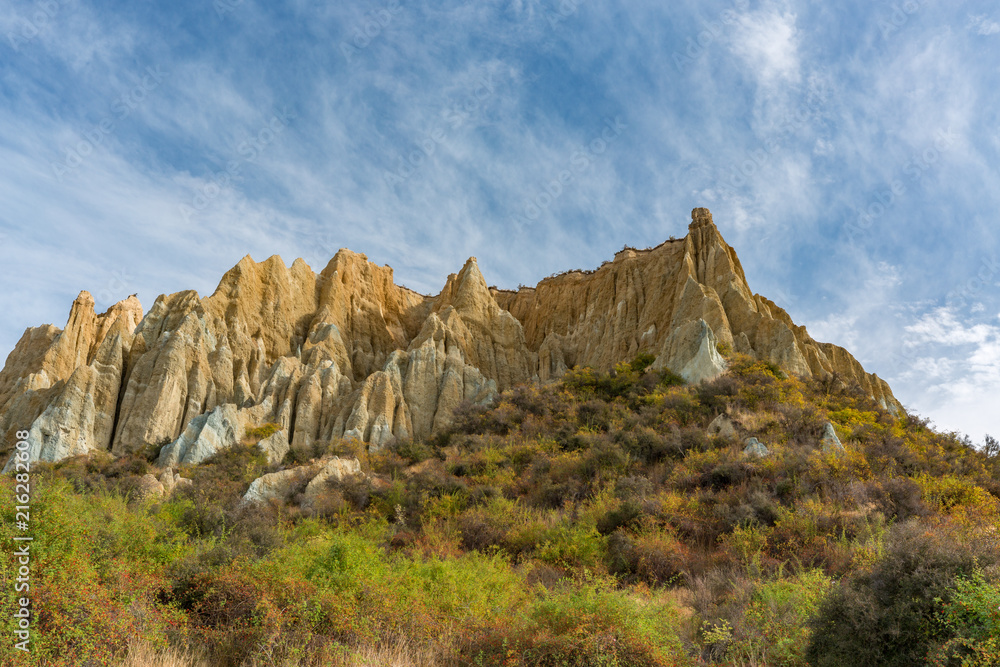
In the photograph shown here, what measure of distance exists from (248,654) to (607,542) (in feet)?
20.3

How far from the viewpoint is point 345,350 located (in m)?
38.5

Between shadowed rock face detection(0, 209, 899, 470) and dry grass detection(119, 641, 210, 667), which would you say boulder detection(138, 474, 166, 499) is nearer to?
shadowed rock face detection(0, 209, 899, 470)

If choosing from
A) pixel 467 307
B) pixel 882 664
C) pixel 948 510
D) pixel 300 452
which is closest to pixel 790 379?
pixel 948 510

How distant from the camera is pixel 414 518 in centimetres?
1330

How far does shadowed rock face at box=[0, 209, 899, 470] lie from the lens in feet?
93.2

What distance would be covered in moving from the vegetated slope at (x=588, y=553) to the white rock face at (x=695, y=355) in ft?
10.7

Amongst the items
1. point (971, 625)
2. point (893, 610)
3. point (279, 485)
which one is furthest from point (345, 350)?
point (971, 625)

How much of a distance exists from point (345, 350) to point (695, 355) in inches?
999

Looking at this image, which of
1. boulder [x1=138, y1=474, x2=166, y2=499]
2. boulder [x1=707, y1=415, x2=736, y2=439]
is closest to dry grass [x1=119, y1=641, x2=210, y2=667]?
boulder [x1=138, y1=474, x2=166, y2=499]

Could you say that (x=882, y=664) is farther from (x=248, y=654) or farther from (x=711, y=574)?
(x=248, y=654)

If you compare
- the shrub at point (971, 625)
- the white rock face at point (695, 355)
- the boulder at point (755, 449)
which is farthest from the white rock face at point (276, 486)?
the shrub at point (971, 625)

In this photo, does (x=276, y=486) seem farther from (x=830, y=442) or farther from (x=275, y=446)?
(x=830, y=442)

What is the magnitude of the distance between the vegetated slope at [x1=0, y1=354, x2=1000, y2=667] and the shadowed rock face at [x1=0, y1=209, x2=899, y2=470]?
28.7 ft

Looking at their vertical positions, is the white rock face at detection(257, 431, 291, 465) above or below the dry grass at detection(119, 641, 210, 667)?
above
